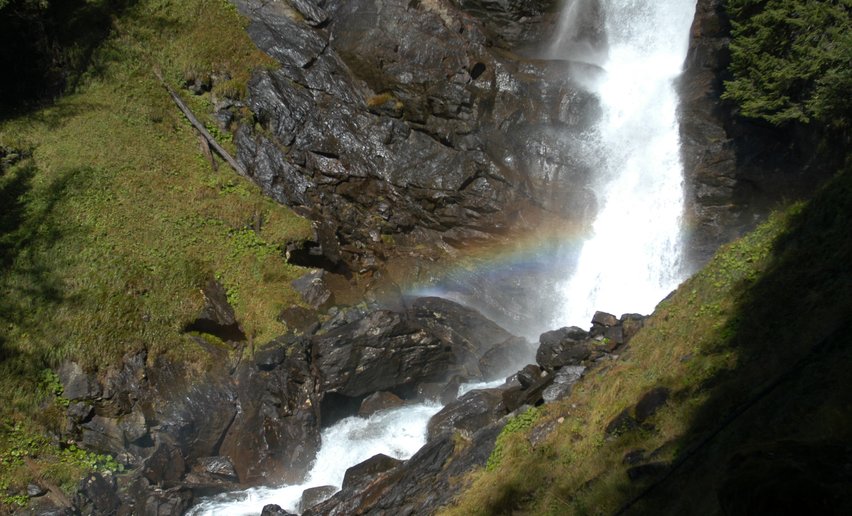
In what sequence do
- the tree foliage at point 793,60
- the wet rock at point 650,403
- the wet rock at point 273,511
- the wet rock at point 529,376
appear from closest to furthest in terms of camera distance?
the wet rock at point 650,403 → the wet rock at point 273,511 → the wet rock at point 529,376 → the tree foliage at point 793,60

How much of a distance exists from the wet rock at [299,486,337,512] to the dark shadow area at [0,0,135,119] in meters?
14.3

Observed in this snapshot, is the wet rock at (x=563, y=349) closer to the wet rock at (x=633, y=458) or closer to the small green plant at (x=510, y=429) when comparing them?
the small green plant at (x=510, y=429)

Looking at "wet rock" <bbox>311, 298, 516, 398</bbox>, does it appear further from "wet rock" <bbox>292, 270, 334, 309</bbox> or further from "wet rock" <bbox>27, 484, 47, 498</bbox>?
Answer: "wet rock" <bbox>27, 484, 47, 498</bbox>

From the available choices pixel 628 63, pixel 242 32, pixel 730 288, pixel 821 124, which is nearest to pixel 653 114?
pixel 628 63

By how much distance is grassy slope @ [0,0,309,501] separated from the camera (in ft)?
43.6

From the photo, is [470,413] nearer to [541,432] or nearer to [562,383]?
[562,383]

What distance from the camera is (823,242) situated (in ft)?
28.4

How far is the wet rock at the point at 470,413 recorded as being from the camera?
12211 mm

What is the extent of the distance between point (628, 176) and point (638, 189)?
0.53 m

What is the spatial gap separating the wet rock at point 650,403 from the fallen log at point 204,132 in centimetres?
1362

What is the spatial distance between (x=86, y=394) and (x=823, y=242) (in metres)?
13.2

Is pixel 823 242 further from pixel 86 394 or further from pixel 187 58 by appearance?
pixel 187 58

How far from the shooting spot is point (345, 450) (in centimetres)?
1353

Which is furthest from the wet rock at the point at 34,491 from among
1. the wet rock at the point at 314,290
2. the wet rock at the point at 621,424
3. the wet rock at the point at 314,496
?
the wet rock at the point at 621,424
